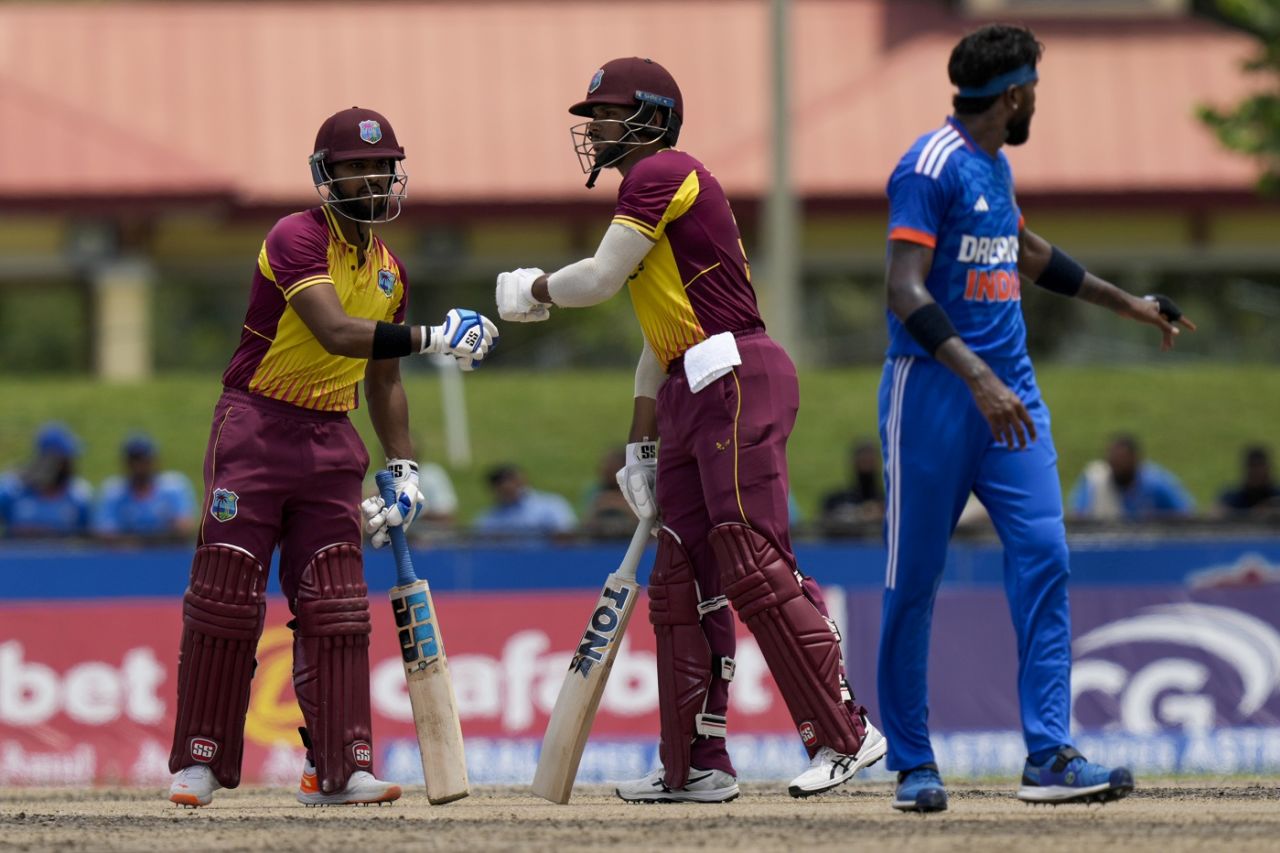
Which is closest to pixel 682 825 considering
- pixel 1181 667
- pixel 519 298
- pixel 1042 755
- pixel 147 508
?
pixel 1042 755

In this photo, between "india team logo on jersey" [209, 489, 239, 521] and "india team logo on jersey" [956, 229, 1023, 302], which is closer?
"india team logo on jersey" [956, 229, 1023, 302]

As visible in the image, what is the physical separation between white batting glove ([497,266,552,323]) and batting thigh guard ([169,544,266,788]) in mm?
1267

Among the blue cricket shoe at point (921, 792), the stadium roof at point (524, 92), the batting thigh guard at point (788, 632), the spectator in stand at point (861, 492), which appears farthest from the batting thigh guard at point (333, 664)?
the stadium roof at point (524, 92)

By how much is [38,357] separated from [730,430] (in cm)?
4400

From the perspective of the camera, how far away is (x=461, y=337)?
7.41m

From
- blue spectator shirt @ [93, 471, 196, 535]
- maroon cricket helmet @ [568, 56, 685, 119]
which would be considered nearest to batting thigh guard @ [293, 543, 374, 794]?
maroon cricket helmet @ [568, 56, 685, 119]

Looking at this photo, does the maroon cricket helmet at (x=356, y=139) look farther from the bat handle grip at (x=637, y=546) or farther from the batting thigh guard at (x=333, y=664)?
the bat handle grip at (x=637, y=546)

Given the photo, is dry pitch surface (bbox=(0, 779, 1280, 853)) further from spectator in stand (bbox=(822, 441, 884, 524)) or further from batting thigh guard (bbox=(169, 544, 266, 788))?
spectator in stand (bbox=(822, 441, 884, 524))

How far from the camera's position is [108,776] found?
456 inches

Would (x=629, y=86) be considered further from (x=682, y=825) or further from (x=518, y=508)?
(x=518, y=508)

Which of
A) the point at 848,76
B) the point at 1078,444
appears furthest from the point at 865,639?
the point at 848,76

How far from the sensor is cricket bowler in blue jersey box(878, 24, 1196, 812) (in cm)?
685

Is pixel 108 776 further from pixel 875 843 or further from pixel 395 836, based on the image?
pixel 875 843

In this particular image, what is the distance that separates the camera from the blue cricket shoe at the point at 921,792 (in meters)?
6.90
